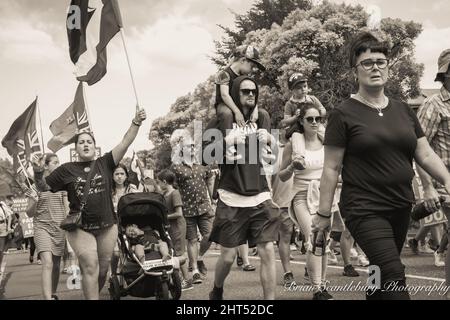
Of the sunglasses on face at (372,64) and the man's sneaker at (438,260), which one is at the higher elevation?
the sunglasses on face at (372,64)

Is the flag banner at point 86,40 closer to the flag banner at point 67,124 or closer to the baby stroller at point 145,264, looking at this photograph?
the baby stroller at point 145,264

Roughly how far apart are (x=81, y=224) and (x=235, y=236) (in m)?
1.50

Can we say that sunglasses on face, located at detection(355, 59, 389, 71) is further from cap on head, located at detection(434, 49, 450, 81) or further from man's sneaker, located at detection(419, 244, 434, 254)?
man's sneaker, located at detection(419, 244, 434, 254)

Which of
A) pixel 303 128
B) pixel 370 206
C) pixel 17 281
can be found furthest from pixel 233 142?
pixel 17 281

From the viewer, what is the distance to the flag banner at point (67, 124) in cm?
1284

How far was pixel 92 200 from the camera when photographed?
625 centimetres

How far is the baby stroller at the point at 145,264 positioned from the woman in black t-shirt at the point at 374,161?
3.08 meters

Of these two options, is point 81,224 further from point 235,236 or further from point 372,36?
point 372,36

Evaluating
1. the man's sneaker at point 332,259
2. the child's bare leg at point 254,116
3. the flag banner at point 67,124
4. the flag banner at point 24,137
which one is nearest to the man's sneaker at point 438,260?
the man's sneaker at point 332,259

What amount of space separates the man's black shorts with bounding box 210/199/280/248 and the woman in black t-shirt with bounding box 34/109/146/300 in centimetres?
117

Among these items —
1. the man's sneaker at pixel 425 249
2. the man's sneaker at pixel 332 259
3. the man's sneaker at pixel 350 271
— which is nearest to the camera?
the man's sneaker at pixel 350 271

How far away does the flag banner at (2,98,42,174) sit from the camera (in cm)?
1259
